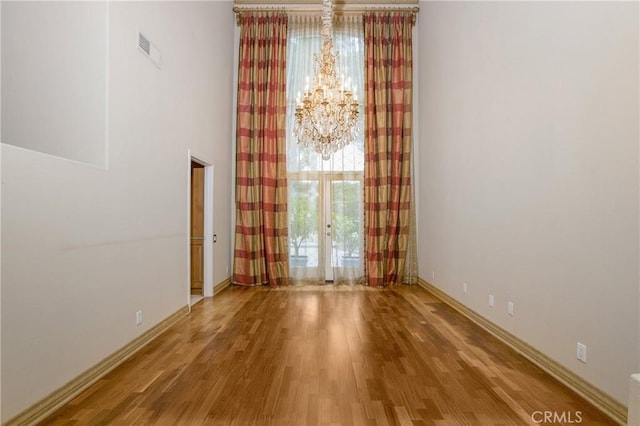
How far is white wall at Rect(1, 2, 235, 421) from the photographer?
6.45 ft

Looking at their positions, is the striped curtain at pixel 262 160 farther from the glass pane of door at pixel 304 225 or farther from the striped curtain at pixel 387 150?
the striped curtain at pixel 387 150

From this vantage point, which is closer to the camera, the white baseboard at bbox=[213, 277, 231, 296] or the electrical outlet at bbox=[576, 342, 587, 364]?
the electrical outlet at bbox=[576, 342, 587, 364]

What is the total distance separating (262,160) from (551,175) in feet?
15.3

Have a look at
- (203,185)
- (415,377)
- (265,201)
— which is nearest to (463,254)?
(415,377)

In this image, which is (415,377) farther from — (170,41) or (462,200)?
(170,41)

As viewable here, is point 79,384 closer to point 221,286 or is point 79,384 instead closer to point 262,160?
point 221,286

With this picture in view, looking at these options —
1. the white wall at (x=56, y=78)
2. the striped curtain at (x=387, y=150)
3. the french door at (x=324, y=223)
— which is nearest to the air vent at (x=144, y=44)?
the white wall at (x=56, y=78)

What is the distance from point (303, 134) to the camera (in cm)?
476

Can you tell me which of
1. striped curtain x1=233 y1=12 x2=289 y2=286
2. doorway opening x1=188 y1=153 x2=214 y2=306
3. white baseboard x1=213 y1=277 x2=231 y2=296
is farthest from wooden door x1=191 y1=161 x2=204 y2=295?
striped curtain x1=233 y1=12 x2=289 y2=286

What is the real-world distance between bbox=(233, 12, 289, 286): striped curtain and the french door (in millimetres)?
240

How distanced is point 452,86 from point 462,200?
169 cm

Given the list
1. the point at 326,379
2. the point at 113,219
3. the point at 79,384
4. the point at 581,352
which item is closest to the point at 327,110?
the point at 113,219

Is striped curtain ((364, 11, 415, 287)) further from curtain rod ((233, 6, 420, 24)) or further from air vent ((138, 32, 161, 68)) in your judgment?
air vent ((138, 32, 161, 68))

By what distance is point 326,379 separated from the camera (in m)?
2.59
